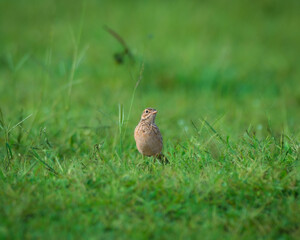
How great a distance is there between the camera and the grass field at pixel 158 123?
→ 3.04 meters

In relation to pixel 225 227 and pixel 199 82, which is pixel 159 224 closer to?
pixel 225 227

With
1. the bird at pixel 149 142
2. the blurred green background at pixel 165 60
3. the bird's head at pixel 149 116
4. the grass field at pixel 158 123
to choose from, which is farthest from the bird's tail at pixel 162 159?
the blurred green background at pixel 165 60

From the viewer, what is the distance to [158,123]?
245 inches

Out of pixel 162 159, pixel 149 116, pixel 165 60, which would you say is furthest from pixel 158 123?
pixel 165 60

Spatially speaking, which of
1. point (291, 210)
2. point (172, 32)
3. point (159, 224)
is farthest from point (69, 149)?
point (172, 32)

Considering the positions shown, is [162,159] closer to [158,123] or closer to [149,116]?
[149,116]

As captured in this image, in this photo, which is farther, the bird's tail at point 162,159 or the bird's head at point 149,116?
the bird's head at point 149,116

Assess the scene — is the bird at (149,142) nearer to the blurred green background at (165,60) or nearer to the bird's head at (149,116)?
the bird's head at (149,116)

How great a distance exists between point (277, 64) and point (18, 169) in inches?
304

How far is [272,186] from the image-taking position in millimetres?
3318

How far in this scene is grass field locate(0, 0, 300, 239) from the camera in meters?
3.04

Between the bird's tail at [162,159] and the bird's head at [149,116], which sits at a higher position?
the bird's head at [149,116]

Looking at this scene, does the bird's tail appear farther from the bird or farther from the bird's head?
the bird's head

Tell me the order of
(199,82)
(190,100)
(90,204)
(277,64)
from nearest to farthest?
1. (90,204)
2. (190,100)
3. (199,82)
4. (277,64)
